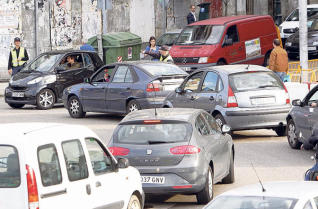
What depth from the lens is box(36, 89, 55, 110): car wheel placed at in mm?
25828

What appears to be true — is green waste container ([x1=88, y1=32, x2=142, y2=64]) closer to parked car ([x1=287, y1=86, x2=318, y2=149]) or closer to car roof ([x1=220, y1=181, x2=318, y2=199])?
A: parked car ([x1=287, y1=86, x2=318, y2=149])

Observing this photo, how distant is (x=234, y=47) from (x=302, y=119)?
42.1ft

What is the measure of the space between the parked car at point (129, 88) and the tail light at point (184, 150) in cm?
879

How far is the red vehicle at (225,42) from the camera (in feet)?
95.7

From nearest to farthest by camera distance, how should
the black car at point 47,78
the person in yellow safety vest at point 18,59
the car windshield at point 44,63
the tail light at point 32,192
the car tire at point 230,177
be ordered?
1. the tail light at point 32,192
2. the car tire at point 230,177
3. the black car at point 47,78
4. the car windshield at point 44,63
5. the person in yellow safety vest at point 18,59

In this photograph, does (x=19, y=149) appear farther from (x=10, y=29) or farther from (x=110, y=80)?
(x=10, y=29)

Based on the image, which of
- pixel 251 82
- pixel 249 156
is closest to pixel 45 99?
pixel 251 82

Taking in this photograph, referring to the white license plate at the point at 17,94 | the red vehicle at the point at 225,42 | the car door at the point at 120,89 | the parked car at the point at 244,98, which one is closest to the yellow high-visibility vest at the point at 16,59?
the white license plate at the point at 17,94

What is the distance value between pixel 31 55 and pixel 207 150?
82.4 feet

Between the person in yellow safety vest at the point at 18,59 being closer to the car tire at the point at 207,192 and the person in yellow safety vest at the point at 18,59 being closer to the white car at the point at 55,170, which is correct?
the car tire at the point at 207,192

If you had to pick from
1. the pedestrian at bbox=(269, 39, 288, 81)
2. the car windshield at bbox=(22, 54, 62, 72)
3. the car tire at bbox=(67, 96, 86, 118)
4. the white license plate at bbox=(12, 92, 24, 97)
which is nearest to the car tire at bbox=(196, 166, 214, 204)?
the car tire at bbox=(67, 96, 86, 118)

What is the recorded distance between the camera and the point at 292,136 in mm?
17703

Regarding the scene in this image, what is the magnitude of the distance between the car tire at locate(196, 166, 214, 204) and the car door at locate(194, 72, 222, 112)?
6062 millimetres

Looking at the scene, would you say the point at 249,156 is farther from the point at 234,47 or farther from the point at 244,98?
the point at 234,47
